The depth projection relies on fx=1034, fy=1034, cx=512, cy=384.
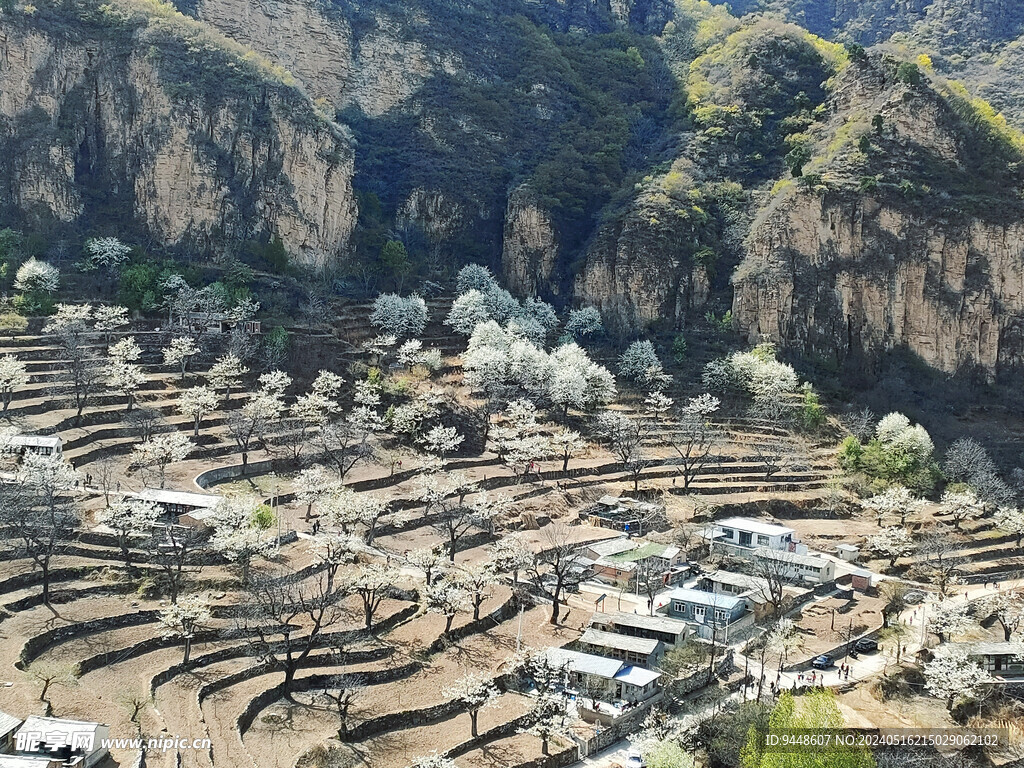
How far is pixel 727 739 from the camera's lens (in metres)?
34.6

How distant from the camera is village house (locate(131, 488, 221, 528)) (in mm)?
45312

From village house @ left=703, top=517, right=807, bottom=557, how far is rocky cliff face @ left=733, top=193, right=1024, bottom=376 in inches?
1401

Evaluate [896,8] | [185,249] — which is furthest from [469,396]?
[896,8]

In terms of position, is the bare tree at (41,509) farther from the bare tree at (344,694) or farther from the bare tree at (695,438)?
the bare tree at (695,438)

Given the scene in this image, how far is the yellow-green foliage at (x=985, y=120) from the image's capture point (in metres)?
90.8

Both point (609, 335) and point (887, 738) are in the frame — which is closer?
point (887, 738)

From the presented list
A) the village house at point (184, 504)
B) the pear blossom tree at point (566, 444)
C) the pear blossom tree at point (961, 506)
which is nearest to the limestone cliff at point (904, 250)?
the pear blossom tree at point (961, 506)

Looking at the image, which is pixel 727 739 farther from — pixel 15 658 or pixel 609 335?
pixel 609 335

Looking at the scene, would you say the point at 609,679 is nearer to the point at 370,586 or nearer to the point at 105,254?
the point at 370,586

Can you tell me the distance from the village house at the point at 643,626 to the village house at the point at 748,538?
12066 mm

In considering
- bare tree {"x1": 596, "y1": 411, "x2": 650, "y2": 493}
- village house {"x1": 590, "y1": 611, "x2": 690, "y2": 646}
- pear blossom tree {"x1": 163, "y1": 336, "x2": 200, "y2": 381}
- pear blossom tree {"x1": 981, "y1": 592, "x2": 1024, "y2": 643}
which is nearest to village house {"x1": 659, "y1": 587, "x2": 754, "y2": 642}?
village house {"x1": 590, "y1": 611, "x2": 690, "y2": 646}

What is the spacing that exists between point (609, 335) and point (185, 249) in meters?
36.5

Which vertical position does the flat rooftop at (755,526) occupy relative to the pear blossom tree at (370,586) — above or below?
above

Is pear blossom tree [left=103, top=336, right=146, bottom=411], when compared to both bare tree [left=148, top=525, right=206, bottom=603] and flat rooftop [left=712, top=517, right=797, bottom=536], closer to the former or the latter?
bare tree [left=148, top=525, right=206, bottom=603]
